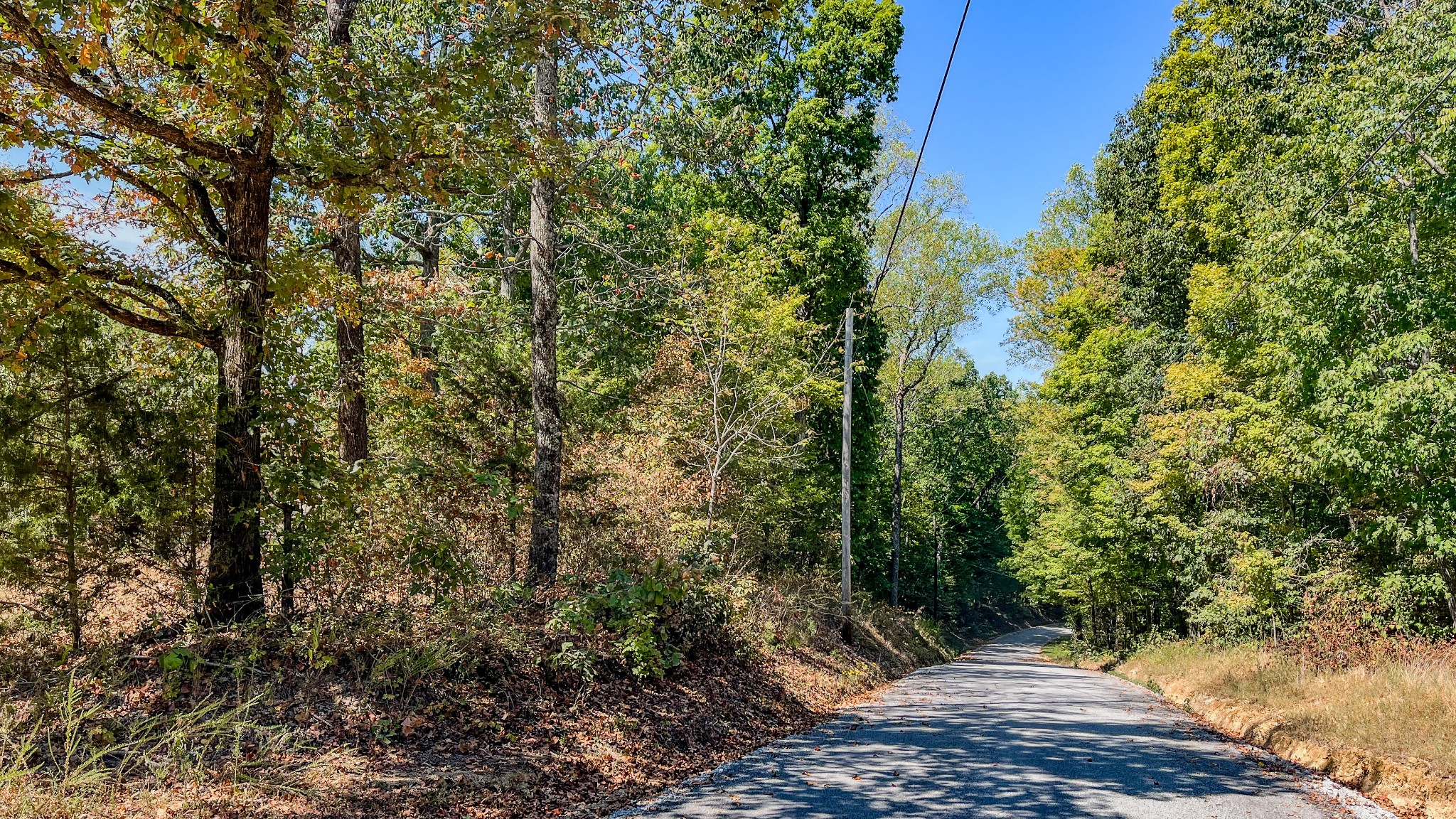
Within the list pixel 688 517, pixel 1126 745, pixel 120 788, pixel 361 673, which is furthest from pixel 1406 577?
pixel 120 788

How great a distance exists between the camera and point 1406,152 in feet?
42.1

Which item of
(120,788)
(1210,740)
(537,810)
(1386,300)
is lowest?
(1210,740)

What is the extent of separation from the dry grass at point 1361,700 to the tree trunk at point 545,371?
28.0 ft

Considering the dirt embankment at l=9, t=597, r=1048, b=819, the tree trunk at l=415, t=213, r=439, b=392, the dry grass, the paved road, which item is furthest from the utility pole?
the tree trunk at l=415, t=213, r=439, b=392

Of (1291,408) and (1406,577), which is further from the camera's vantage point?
(1291,408)

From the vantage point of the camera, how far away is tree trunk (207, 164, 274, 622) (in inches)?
253

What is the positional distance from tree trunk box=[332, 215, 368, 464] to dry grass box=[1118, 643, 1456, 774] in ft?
35.5

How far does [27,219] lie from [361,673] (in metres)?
3.99

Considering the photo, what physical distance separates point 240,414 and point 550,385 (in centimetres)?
370

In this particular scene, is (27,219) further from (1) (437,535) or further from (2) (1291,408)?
(2) (1291,408)

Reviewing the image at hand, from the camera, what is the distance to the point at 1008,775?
279 inches

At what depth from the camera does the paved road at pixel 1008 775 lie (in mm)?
6008

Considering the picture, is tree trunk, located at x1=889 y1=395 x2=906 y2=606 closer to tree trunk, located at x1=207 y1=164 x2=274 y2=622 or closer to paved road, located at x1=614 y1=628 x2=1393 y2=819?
paved road, located at x1=614 y1=628 x2=1393 y2=819

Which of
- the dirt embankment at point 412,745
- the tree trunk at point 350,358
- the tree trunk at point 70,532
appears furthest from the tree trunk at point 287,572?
the tree trunk at point 350,358
